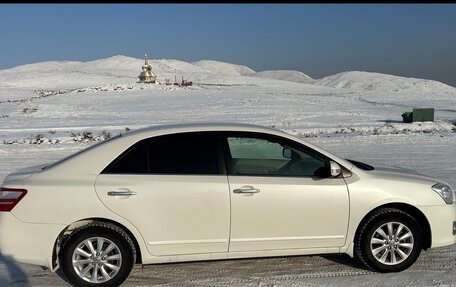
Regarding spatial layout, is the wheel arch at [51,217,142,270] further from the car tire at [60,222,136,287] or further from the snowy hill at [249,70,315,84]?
the snowy hill at [249,70,315,84]

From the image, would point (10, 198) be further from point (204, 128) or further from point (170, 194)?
point (204, 128)

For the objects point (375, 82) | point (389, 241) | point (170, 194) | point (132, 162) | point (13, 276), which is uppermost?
point (375, 82)

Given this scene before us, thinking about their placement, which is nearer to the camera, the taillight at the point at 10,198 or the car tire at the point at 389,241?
the taillight at the point at 10,198

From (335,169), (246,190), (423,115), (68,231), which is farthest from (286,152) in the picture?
(423,115)

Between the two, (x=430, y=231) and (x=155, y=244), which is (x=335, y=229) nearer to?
(x=430, y=231)

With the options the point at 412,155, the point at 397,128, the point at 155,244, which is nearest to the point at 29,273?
the point at 155,244

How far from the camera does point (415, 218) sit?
4.37 meters

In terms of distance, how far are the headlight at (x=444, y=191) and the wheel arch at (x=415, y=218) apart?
0.30m

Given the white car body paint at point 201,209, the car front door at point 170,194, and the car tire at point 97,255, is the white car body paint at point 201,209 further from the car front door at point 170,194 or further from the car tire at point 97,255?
the car tire at point 97,255

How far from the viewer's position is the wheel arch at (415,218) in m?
4.25

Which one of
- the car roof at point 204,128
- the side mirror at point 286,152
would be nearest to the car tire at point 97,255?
the car roof at point 204,128

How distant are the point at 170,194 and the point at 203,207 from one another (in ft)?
1.06

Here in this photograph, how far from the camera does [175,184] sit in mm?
3961

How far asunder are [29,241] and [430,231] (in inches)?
150
